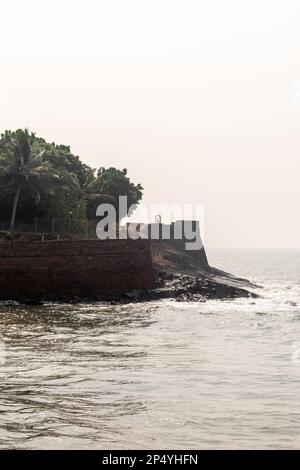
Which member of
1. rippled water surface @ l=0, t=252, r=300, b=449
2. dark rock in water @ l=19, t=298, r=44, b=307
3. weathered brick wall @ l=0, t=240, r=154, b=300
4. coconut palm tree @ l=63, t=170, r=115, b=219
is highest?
coconut palm tree @ l=63, t=170, r=115, b=219

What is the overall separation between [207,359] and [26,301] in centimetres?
1940

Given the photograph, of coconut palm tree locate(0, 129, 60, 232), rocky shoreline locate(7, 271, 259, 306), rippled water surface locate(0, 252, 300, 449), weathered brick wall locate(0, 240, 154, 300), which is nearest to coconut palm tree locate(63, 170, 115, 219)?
coconut palm tree locate(0, 129, 60, 232)

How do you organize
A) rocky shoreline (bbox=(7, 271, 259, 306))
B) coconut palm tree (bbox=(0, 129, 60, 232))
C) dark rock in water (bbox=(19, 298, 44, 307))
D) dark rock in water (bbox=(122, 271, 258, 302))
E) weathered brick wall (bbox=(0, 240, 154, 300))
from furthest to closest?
1. coconut palm tree (bbox=(0, 129, 60, 232))
2. dark rock in water (bbox=(122, 271, 258, 302))
3. rocky shoreline (bbox=(7, 271, 259, 306))
4. weathered brick wall (bbox=(0, 240, 154, 300))
5. dark rock in water (bbox=(19, 298, 44, 307))

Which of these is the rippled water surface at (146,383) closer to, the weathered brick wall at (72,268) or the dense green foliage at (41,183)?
the weathered brick wall at (72,268)

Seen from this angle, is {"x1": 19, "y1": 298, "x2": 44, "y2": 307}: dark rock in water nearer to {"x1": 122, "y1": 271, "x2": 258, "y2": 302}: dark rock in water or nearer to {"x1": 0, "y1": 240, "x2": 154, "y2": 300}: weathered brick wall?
{"x1": 0, "y1": 240, "x2": 154, "y2": 300}: weathered brick wall

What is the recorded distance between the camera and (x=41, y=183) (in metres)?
48.9

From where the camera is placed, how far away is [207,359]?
72.0 ft

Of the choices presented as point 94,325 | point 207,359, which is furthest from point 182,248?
point 207,359

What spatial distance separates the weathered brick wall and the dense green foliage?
6.26 meters

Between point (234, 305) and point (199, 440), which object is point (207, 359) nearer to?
point (199, 440)

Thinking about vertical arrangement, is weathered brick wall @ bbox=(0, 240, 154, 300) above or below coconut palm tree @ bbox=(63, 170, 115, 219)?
below

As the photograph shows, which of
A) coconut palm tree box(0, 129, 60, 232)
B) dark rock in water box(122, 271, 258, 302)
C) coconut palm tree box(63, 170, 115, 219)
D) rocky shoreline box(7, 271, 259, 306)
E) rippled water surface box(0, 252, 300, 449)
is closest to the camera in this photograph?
rippled water surface box(0, 252, 300, 449)

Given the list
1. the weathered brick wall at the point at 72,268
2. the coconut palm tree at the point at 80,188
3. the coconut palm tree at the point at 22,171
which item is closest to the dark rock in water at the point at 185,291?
the weathered brick wall at the point at 72,268

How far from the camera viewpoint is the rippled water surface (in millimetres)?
13281
